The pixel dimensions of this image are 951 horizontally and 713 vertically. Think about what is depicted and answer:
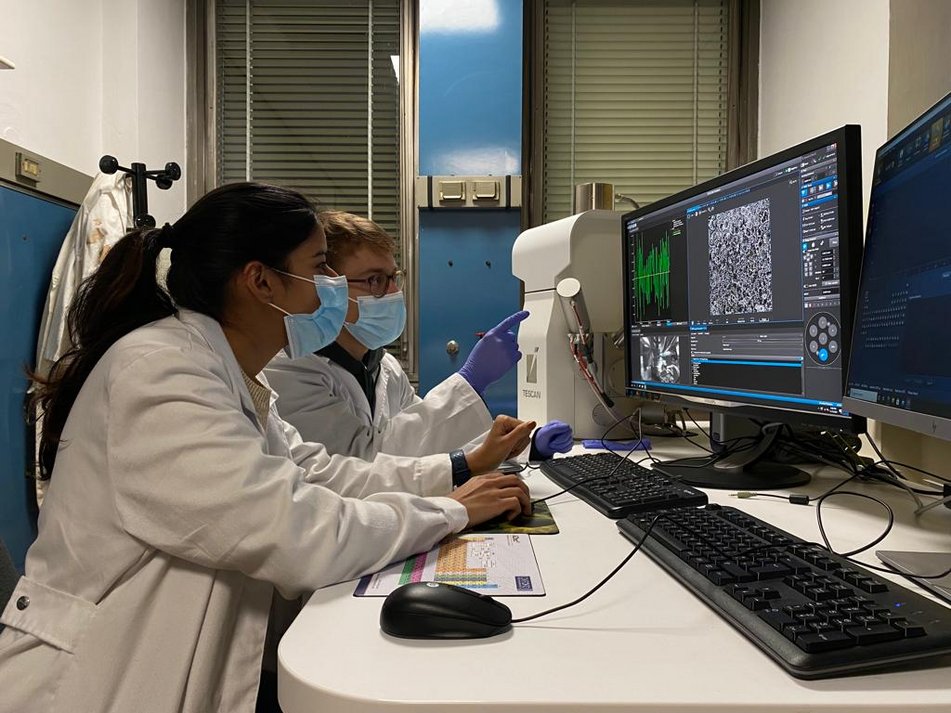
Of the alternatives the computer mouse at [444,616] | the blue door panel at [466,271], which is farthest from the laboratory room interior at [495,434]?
the blue door panel at [466,271]

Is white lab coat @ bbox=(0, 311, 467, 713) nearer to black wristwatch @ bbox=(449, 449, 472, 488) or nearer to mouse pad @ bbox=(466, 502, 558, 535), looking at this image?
mouse pad @ bbox=(466, 502, 558, 535)

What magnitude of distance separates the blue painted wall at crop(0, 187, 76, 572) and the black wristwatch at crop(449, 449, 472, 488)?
1.44m

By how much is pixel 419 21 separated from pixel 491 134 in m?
0.54

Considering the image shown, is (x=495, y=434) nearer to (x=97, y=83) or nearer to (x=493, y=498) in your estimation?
(x=493, y=498)

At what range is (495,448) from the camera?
113cm

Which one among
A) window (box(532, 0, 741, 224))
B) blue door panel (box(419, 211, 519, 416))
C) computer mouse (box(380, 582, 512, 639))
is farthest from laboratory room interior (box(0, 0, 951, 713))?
blue door panel (box(419, 211, 519, 416))

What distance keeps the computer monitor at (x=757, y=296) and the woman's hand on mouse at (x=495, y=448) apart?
0.95 feet

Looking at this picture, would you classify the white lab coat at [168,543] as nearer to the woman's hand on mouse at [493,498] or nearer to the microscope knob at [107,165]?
the woman's hand on mouse at [493,498]

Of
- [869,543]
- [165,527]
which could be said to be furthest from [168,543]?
[869,543]

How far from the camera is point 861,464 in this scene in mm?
1226

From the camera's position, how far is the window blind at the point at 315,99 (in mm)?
2803

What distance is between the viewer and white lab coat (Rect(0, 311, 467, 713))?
0.68 metres

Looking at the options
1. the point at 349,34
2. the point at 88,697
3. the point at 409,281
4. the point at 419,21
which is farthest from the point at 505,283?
the point at 88,697

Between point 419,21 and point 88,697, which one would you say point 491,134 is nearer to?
point 419,21
